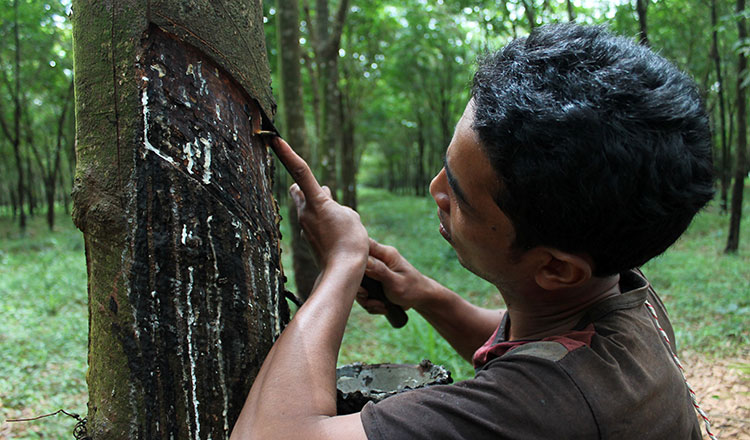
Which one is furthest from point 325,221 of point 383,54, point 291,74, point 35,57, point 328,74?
point 35,57

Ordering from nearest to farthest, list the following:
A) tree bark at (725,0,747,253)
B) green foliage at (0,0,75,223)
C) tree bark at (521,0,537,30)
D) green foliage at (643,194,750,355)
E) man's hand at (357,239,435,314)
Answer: man's hand at (357,239,435,314), green foliage at (643,194,750,355), tree bark at (725,0,747,253), tree bark at (521,0,537,30), green foliage at (0,0,75,223)

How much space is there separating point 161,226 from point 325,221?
0.41 m

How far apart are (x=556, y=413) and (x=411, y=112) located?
20.9 meters

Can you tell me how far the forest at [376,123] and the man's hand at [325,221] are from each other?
487 mm

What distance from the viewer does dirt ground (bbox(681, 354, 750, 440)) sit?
3.05 metres

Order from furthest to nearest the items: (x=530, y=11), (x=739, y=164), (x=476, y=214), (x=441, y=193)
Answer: (x=530, y=11), (x=739, y=164), (x=441, y=193), (x=476, y=214)

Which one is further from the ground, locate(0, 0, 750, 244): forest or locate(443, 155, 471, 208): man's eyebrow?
locate(0, 0, 750, 244): forest

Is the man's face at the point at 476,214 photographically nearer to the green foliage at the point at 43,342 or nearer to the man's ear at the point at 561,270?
the man's ear at the point at 561,270

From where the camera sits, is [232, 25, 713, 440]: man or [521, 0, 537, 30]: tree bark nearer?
[232, 25, 713, 440]: man

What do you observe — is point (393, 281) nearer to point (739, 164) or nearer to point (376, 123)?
point (739, 164)

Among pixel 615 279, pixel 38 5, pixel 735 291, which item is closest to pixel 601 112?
pixel 615 279

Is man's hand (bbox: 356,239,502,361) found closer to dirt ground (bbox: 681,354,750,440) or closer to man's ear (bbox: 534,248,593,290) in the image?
man's ear (bbox: 534,248,593,290)

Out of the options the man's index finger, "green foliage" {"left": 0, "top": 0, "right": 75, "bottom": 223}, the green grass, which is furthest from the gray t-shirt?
"green foliage" {"left": 0, "top": 0, "right": 75, "bottom": 223}

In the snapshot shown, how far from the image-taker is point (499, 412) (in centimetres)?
84
